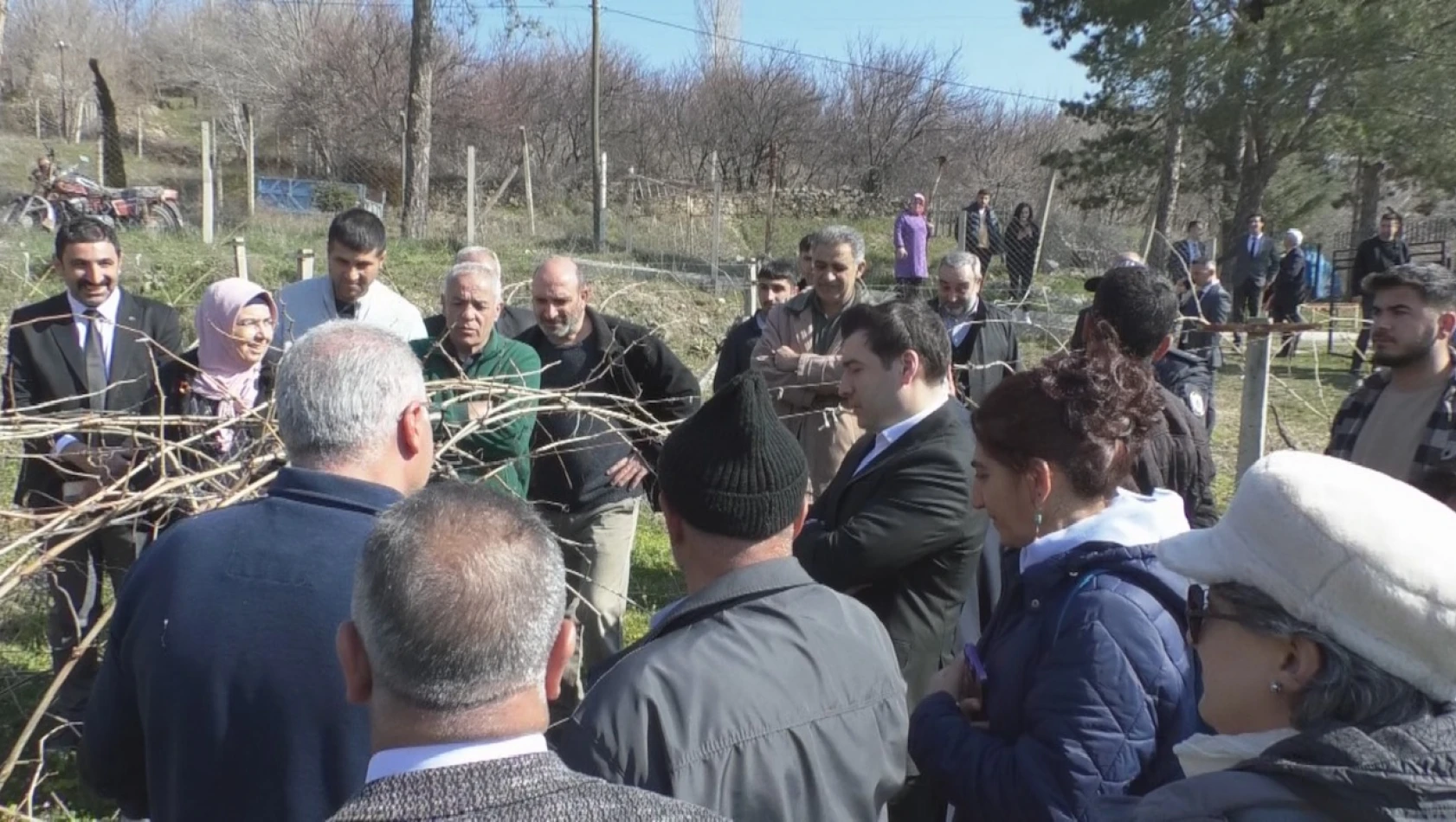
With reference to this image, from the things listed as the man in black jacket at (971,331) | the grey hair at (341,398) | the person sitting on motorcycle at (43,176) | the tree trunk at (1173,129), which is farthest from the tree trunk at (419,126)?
the grey hair at (341,398)

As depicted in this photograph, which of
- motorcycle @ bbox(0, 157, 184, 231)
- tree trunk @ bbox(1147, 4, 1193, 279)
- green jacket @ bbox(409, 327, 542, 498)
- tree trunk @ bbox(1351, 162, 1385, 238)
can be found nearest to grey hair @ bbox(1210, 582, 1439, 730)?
green jacket @ bbox(409, 327, 542, 498)

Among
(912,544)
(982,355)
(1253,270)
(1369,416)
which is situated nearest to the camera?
(912,544)

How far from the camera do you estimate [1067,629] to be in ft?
6.49

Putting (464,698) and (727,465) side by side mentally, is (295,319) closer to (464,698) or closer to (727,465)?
(727,465)

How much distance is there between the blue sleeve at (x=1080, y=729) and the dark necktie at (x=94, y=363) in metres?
3.91

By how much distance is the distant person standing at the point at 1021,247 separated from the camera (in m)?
16.6

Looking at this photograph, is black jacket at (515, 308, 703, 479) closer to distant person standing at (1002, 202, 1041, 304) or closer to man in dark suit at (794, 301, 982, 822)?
man in dark suit at (794, 301, 982, 822)

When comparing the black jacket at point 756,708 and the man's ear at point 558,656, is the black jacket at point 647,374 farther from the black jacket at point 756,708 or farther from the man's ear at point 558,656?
the man's ear at point 558,656

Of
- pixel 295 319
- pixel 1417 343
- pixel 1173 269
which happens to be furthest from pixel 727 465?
pixel 1173 269

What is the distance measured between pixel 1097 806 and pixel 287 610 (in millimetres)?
1330

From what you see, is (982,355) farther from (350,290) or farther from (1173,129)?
(1173,129)

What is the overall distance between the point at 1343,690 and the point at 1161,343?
2347 millimetres

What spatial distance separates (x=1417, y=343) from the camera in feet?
12.8

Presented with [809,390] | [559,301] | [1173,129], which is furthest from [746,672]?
[1173,129]
